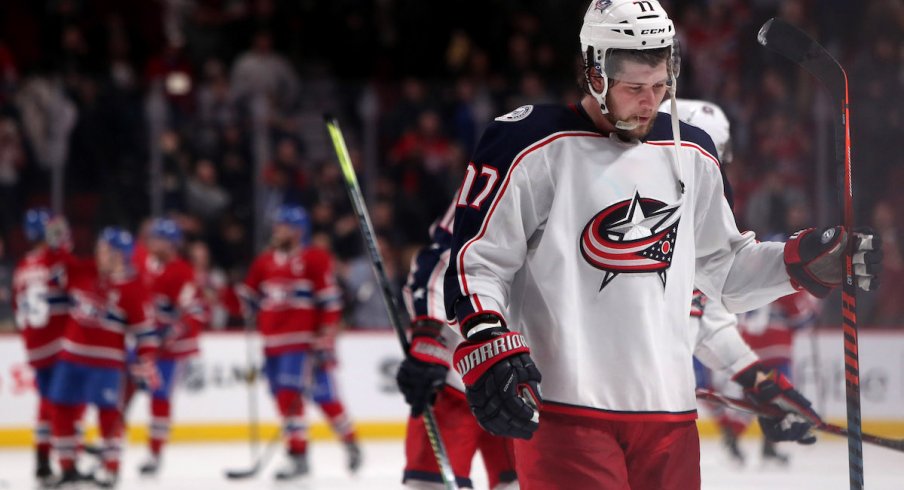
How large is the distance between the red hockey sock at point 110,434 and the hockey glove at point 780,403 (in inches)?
168

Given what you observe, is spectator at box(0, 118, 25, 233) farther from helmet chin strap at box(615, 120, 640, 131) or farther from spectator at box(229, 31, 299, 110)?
helmet chin strap at box(615, 120, 640, 131)

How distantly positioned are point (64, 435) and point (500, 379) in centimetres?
479

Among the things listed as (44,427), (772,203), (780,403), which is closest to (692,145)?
(780,403)

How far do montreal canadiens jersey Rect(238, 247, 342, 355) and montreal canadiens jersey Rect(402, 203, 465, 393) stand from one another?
3.64 meters

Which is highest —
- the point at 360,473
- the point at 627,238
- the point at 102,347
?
the point at 627,238

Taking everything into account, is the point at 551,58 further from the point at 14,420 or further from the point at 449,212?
the point at 449,212

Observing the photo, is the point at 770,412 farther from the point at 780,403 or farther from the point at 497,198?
the point at 497,198

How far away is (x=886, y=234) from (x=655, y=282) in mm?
5820

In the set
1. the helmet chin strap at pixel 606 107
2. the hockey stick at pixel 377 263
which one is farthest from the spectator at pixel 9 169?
the helmet chin strap at pixel 606 107

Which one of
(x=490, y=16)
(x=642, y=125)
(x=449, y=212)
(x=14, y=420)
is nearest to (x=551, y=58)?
(x=490, y=16)

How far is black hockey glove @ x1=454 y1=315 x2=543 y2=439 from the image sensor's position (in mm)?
2033

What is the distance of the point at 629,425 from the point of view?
84.7 inches

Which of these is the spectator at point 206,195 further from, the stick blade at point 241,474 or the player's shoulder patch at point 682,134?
the player's shoulder patch at point 682,134

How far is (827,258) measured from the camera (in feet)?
7.44
